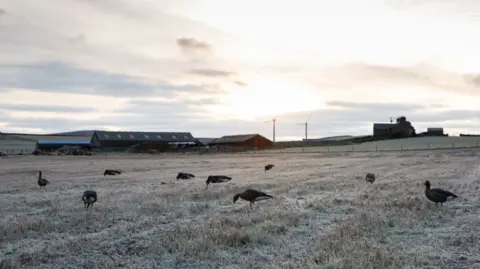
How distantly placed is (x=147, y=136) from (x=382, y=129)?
7080cm

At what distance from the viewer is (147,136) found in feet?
499

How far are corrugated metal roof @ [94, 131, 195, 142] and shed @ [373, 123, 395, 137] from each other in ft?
184

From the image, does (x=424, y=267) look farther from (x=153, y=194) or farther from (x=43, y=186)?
(x=43, y=186)

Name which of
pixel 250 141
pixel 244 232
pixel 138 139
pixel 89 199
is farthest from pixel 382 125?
pixel 244 232

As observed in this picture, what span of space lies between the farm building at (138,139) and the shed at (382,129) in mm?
55275

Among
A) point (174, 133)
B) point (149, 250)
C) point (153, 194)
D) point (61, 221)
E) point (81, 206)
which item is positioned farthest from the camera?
point (174, 133)

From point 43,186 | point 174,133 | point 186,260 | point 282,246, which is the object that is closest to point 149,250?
point 186,260

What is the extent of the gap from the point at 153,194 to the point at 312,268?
14.7 m

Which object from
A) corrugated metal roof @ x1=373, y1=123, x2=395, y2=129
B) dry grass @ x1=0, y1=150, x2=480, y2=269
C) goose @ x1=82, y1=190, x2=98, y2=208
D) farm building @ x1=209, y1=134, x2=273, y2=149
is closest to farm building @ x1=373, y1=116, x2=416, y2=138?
corrugated metal roof @ x1=373, y1=123, x2=395, y2=129

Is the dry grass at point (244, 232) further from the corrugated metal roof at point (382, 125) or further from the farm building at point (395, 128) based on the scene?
the corrugated metal roof at point (382, 125)

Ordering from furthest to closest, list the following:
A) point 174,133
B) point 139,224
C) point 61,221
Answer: point 174,133
point 61,221
point 139,224

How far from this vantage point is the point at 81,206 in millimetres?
19641

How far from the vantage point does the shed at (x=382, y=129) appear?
509 ft

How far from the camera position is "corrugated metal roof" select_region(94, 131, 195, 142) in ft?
471
